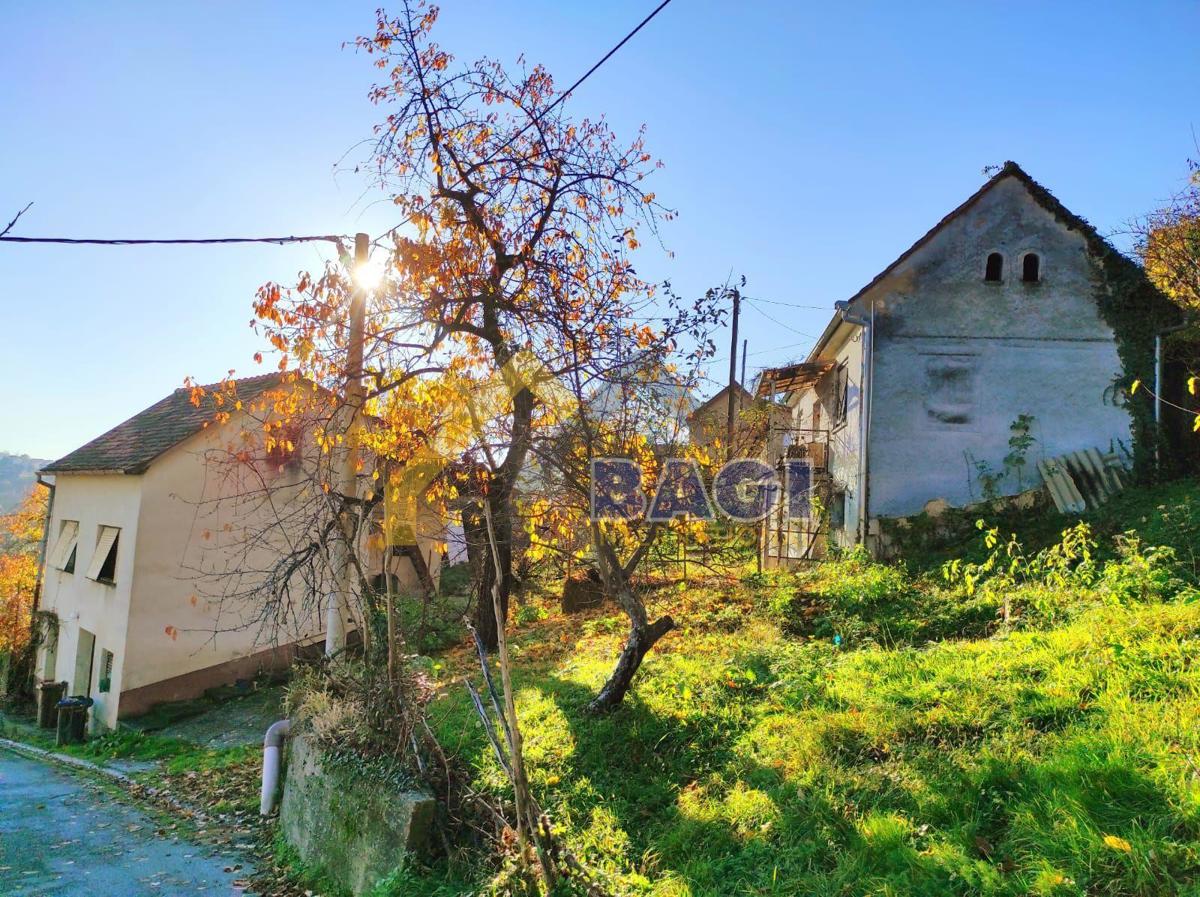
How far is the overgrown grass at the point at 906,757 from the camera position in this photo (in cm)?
346

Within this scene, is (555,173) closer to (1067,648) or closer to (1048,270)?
(1067,648)

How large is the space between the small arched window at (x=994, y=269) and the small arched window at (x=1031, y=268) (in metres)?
0.37

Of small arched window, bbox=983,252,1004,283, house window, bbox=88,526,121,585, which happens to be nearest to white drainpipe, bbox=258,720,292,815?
house window, bbox=88,526,121,585

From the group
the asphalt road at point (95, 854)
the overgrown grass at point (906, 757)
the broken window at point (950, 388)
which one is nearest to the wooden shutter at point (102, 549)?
the asphalt road at point (95, 854)

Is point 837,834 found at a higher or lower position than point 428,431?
lower

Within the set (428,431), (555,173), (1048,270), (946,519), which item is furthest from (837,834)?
(1048,270)

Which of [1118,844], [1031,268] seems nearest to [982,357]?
[1031,268]

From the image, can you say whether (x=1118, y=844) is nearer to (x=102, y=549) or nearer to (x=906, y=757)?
(x=906, y=757)

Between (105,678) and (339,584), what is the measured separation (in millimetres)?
10034

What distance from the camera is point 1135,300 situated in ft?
42.2

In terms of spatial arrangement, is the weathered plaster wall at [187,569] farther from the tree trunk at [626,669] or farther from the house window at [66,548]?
the tree trunk at [626,669]

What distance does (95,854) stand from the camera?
6.66 metres

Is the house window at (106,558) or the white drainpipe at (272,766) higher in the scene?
the house window at (106,558)

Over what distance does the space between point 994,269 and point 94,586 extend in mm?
18978
